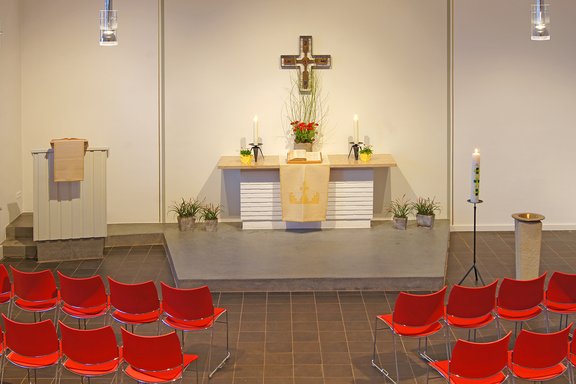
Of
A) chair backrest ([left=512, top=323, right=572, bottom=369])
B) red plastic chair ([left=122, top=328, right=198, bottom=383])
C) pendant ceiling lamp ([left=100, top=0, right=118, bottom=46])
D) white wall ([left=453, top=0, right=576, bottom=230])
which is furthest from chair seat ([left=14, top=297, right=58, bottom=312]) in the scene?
white wall ([left=453, top=0, right=576, bottom=230])

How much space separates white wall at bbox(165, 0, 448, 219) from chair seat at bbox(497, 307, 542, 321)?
511cm

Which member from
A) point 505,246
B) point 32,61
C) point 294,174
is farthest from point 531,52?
point 32,61

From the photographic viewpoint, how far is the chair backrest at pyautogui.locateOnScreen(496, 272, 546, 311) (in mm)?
8062

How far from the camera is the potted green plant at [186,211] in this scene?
492 inches

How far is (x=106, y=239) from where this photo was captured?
12.4 metres

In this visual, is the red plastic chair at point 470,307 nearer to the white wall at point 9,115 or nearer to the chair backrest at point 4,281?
the chair backrest at point 4,281

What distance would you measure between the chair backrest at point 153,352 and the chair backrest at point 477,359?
203cm

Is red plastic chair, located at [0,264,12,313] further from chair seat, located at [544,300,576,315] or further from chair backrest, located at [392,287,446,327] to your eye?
chair seat, located at [544,300,576,315]

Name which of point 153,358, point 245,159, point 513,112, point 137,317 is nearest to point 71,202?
point 245,159

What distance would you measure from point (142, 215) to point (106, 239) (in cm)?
81

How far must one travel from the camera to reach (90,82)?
500 inches

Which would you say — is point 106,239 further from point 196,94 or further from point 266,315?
point 266,315

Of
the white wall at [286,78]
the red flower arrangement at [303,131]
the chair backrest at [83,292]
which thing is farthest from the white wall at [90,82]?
the chair backrest at [83,292]

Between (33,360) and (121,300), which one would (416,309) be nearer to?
(121,300)
